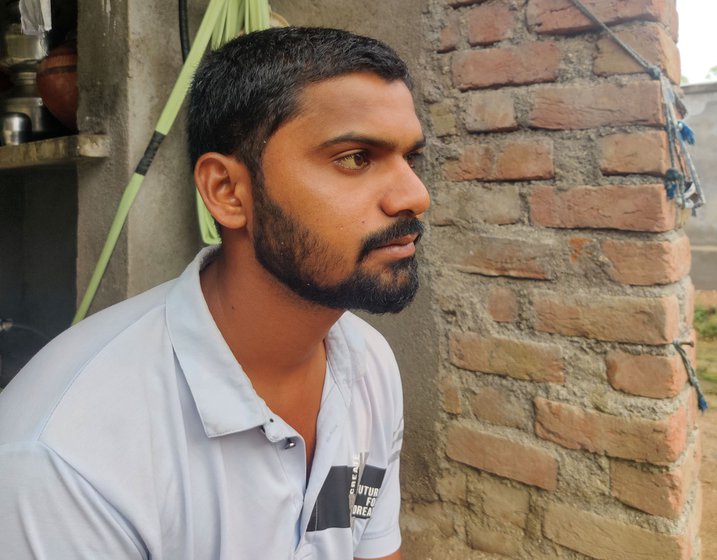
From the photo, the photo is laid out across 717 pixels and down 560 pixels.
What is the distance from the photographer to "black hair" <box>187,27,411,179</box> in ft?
3.48

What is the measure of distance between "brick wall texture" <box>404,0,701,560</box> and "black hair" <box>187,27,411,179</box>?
0.41 m

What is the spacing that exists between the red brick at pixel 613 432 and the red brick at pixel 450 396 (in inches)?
8.2

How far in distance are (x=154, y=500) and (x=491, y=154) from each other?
41.9 inches

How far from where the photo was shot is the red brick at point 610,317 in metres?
1.30

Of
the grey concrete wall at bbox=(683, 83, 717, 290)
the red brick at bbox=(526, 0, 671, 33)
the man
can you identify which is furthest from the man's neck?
the grey concrete wall at bbox=(683, 83, 717, 290)

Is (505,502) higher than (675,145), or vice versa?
(675,145)

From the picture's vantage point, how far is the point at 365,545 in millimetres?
1320

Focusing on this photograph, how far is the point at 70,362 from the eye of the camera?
92 cm

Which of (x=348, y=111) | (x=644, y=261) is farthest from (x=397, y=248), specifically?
(x=644, y=261)

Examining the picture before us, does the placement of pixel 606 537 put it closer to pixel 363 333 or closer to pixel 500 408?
pixel 500 408

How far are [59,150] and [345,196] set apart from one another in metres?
1.18

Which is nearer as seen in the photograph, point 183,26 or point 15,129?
point 183,26

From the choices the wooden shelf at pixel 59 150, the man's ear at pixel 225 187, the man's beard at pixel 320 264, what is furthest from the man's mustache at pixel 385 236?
the wooden shelf at pixel 59 150

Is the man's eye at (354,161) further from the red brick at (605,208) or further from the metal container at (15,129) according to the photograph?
the metal container at (15,129)
